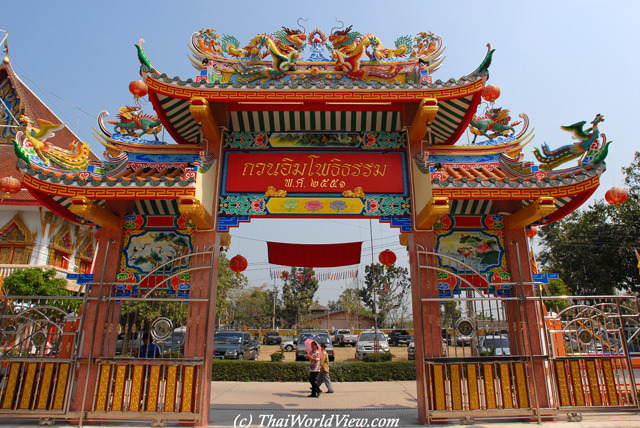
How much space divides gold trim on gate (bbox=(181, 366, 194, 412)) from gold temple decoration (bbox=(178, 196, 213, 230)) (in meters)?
2.20

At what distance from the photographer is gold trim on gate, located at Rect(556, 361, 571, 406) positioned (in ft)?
19.0

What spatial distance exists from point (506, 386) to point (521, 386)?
0.23 m

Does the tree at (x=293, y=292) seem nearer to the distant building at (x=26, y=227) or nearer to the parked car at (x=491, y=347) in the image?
the distant building at (x=26, y=227)

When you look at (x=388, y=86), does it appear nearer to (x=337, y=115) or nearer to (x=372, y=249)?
(x=337, y=115)

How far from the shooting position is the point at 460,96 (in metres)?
6.93

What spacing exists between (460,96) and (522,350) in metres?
4.17

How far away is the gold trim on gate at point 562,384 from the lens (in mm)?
5801

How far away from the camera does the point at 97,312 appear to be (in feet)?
19.5

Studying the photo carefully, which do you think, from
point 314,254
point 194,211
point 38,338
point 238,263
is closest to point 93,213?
point 194,211

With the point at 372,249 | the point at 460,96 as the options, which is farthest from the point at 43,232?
the point at 460,96

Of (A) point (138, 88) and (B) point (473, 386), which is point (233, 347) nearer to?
(A) point (138, 88)

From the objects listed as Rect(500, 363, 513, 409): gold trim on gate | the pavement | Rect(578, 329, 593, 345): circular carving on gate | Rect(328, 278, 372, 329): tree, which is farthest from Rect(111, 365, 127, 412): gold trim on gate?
Rect(328, 278, 372, 329): tree

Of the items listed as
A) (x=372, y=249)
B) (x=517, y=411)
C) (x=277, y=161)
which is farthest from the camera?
(x=372, y=249)

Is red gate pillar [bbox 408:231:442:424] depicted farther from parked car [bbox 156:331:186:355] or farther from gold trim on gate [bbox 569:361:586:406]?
parked car [bbox 156:331:186:355]
